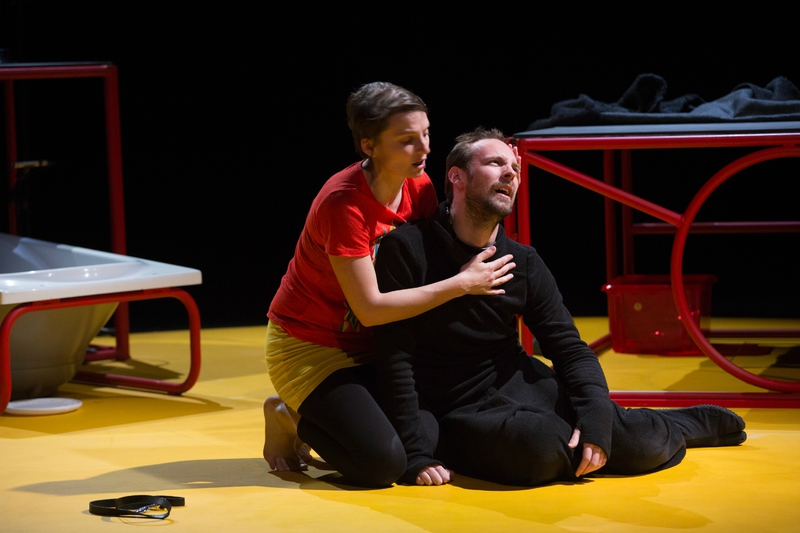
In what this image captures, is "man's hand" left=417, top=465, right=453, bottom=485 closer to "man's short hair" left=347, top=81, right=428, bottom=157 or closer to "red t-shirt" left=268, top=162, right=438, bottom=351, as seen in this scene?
"red t-shirt" left=268, top=162, right=438, bottom=351

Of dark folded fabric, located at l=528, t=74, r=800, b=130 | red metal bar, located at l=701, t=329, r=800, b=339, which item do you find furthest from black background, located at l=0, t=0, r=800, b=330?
dark folded fabric, located at l=528, t=74, r=800, b=130

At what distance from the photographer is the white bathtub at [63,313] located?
→ 139 inches

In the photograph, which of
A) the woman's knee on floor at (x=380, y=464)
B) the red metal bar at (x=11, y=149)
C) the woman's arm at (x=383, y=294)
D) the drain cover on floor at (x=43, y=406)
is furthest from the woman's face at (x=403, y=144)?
the red metal bar at (x=11, y=149)

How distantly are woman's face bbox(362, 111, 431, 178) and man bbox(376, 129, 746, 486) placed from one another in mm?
137

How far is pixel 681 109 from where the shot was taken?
398 centimetres

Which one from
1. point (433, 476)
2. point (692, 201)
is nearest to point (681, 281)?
point (692, 201)

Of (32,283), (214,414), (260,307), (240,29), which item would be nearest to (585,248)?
(260,307)

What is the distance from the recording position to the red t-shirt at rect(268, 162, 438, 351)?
2588 mm

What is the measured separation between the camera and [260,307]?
5.54 meters

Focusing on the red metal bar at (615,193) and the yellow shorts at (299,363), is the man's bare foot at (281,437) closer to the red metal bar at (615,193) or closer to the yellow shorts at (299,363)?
the yellow shorts at (299,363)

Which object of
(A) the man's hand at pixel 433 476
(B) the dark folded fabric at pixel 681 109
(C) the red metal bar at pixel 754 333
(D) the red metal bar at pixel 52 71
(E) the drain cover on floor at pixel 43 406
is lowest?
(E) the drain cover on floor at pixel 43 406

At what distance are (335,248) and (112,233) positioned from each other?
205 centimetres

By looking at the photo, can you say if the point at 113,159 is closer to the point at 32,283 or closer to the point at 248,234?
the point at 32,283

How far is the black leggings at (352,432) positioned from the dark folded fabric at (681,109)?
4.50 ft
